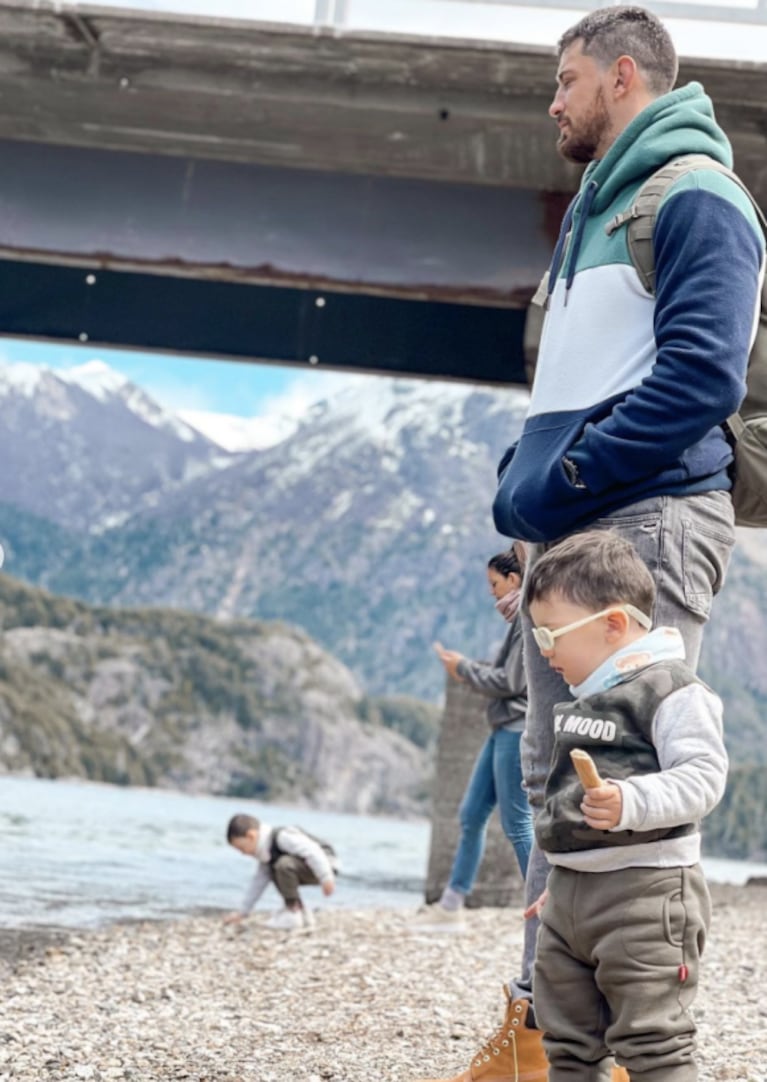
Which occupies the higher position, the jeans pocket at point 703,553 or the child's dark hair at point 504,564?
the child's dark hair at point 504,564

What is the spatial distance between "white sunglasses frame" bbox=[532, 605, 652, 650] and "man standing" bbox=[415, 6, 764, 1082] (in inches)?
5.7

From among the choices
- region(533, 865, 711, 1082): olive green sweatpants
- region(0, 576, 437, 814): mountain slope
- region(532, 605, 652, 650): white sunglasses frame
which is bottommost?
region(0, 576, 437, 814): mountain slope

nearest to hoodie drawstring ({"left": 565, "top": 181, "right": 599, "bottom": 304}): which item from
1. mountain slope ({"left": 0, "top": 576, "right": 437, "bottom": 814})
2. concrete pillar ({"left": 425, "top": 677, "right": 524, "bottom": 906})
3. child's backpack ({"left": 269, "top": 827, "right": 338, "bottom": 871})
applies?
child's backpack ({"left": 269, "top": 827, "right": 338, "bottom": 871})

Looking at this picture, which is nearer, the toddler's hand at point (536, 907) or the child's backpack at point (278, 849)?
the toddler's hand at point (536, 907)

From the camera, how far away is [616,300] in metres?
3.10

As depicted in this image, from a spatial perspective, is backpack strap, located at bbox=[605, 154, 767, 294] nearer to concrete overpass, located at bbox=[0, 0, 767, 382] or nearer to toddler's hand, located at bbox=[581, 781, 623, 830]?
toddler's hand, located at bbox=[581, 781, 623, 830]

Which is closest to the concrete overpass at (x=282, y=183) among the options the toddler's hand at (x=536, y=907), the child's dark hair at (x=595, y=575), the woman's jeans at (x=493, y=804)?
the woman's jeans at (x=493, y=804)

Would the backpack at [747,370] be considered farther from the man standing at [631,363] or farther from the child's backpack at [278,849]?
the child's backpack at [278,849]

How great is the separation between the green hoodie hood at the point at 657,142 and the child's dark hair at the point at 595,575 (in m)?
0.87

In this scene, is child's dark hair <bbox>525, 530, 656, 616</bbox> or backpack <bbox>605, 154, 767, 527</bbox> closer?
child's dark hair <bbox>525, 530, 656, 616</bbox>

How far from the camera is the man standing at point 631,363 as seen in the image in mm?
2879

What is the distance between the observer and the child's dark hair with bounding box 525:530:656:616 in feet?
8.95

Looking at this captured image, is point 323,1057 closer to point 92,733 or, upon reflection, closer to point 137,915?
point 137,915

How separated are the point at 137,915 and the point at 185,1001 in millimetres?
3019
